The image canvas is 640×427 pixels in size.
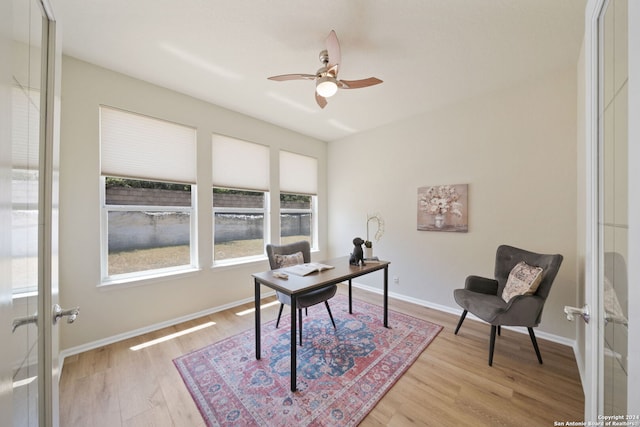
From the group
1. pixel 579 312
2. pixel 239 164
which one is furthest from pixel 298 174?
pixel 579 312

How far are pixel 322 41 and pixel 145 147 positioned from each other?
7.18 ft

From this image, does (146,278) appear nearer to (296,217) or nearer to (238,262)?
(238,262)

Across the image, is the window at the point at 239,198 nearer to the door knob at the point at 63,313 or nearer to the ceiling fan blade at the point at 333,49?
the ceiling fan blade at the point at 333,49

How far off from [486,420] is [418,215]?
2.32 meters

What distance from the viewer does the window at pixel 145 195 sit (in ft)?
8.02

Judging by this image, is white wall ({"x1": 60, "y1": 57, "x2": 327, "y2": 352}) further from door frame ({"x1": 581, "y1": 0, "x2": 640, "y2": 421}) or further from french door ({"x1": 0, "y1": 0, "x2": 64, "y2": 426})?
door frame ({"x1": 581, "y1": 0, "x2": 640, "y2": 421})

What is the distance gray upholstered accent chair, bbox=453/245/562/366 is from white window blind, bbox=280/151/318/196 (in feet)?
9.45

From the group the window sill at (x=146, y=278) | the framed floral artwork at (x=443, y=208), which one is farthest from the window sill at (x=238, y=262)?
the framed floral artwork at (x=443, y=208)

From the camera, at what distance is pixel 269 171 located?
3760mm

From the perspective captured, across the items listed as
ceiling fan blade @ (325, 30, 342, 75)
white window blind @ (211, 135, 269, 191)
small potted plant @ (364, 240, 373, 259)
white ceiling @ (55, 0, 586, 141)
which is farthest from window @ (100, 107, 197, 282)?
small potted plant @ (364, 240, 373, 259)

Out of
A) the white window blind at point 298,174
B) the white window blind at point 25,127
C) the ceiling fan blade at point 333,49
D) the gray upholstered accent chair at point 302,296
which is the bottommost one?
the gray upholstered accent chair at point 302,296

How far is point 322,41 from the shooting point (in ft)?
6.50

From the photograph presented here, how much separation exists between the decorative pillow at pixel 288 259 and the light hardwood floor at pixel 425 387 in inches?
39.0

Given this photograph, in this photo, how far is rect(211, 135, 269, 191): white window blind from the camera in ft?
10.5
